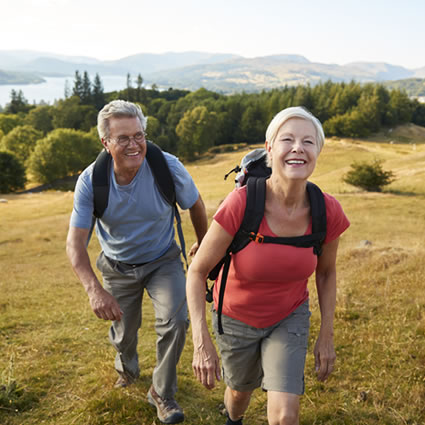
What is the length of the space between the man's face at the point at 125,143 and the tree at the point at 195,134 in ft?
277

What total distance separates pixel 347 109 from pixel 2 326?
344ft

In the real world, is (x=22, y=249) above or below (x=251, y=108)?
below

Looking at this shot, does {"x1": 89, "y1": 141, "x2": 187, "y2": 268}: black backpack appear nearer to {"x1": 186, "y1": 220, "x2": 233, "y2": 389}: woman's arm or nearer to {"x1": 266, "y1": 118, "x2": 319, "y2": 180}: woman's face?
{"x1": 186, "y1": 220, "x2": 233, "y2": 389}: woman's arm

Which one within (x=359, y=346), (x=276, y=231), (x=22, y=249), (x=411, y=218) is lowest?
(x=22, y=249)

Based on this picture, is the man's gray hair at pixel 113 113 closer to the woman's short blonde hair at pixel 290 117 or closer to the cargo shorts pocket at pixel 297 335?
the woman's short blonde hair at pixel 290 117

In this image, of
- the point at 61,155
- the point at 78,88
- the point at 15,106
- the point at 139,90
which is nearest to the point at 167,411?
the point at 61,155

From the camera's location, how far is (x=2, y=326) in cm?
674

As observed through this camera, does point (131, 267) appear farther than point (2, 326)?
No

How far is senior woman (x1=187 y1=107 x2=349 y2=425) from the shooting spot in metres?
2.71

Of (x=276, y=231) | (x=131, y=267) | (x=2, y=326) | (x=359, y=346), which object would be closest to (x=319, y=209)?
(x=276, y=231)

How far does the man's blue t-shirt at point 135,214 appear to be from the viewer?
12.8 feet

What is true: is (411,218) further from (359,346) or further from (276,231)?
(276,231)

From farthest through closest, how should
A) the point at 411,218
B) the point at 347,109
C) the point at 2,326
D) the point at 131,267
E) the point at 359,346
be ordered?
the point at 347,109 < the point at 411,218 < the point at 2,326 < the point at 359,346 < the point at 131,267

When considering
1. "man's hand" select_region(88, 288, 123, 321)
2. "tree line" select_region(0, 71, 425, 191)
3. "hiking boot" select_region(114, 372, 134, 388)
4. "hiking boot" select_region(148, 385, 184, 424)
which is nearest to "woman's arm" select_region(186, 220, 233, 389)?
"man's hand" select_region(88, 288, 123, 321)
